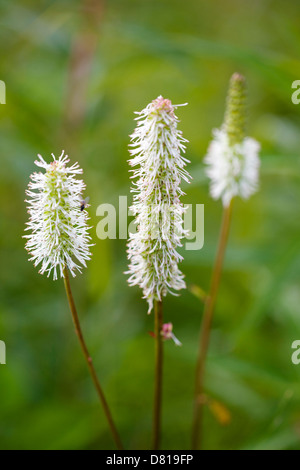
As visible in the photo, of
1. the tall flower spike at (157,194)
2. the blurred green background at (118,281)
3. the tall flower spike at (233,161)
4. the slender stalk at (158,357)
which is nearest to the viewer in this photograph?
the tall flower spike at (157,194)

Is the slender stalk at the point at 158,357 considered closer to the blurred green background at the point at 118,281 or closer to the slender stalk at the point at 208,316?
the slender stalk at the point at 208,316

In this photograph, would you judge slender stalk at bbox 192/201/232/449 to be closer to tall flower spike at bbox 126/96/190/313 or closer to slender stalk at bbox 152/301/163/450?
slender stalk at bbox 152/301/163/450

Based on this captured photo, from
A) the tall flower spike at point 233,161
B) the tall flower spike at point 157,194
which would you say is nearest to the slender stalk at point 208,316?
the tall flower spike at point 233,161

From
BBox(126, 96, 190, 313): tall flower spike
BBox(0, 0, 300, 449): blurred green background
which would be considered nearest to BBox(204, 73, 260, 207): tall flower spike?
BBox(0, 0, 300, 449): blurred green background

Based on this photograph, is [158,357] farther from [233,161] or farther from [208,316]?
[233,161]

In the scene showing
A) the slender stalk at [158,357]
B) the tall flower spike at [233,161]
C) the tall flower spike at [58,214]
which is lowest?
the slender stalk at [158,357]

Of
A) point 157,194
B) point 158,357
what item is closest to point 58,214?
point 157,194

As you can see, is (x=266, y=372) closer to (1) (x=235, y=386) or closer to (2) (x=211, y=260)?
(2) (x=211, y=260)
